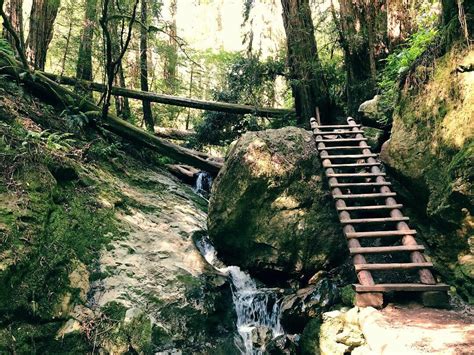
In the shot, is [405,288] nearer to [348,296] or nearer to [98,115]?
[348,296]

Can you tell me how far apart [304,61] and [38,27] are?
6631mm

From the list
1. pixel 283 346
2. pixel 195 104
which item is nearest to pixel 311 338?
pixel 283 346

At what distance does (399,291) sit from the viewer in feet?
14.9

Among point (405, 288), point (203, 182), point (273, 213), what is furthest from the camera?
point (203, 182)

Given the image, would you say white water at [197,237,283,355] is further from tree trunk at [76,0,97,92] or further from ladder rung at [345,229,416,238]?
tree trunk at [76,0,97,92]

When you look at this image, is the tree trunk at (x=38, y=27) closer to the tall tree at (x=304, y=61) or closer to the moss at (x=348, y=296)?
the tall tree at (x=304, y=61)

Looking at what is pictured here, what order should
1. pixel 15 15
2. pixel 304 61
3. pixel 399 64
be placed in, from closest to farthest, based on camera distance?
1. pixel 399 64
2. pixel 15 15
3. pixel 304 61

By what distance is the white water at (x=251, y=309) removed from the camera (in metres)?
5.36

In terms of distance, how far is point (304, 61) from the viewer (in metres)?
9.48

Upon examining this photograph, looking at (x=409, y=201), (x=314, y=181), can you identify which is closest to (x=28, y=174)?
(x=314, y=181)

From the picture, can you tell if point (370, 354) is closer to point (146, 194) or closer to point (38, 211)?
point (38, 211)

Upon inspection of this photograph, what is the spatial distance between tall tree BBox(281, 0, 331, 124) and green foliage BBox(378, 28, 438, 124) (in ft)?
5.27

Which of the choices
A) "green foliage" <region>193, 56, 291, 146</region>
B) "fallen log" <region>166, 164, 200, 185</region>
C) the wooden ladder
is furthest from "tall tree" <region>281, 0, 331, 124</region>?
"fallen log" <region>166, 164, 200, 185</region>

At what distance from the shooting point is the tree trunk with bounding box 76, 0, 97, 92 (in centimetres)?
888
